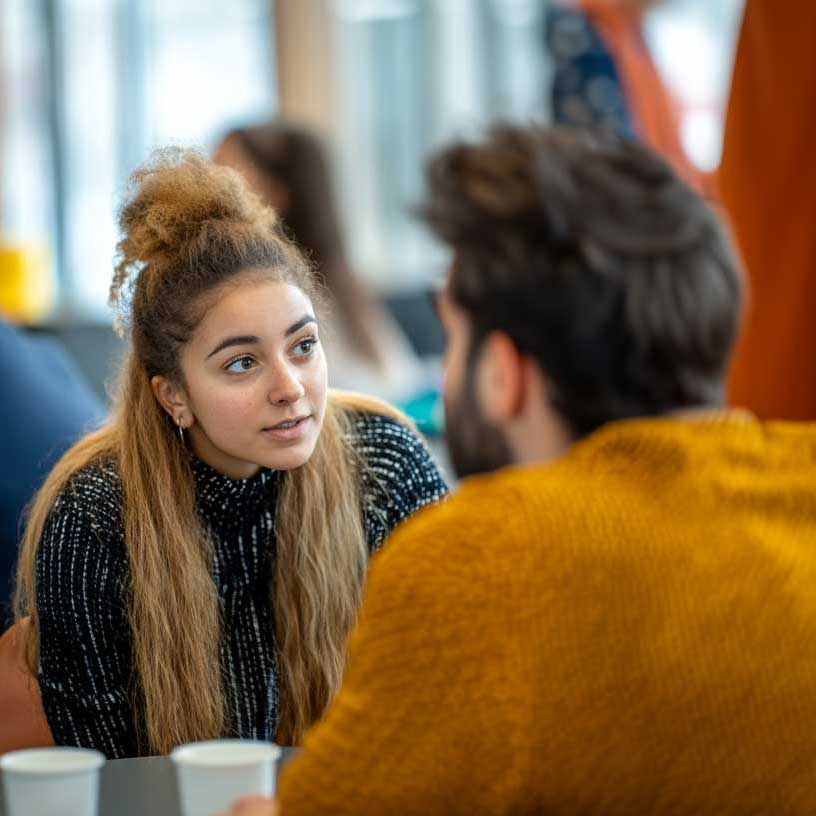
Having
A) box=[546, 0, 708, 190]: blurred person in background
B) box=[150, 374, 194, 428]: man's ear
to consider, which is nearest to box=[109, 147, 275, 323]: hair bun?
box=[150, 374, 194, 428]: man's ear

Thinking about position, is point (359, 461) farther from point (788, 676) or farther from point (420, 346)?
point (420, 346)

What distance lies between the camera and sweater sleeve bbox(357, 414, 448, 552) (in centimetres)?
179

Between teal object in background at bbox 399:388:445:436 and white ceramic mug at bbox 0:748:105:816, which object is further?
teal object in background at bbox 399:388:445:436

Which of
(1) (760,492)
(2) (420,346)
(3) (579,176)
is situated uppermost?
(3) (579,176)

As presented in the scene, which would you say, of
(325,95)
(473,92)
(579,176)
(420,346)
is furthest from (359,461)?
(325,95)

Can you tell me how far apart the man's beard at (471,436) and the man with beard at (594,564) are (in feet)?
0.10

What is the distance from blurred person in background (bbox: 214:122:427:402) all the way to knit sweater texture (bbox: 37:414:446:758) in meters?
Result: 1.36

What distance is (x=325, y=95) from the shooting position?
225 inches

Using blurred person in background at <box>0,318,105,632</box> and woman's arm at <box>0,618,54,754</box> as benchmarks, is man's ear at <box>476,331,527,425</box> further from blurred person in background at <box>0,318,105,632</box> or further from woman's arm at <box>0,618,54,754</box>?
blurred person in background at <box>0,318,105,632</box>

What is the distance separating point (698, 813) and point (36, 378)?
Answer: 163 cm

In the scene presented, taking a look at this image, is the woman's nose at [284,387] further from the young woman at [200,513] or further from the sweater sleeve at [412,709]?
the sweater sleeve at [412,709]

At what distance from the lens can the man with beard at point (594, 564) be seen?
938 mm

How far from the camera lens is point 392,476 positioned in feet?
5.92

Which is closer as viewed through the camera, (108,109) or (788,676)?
(788,676)
